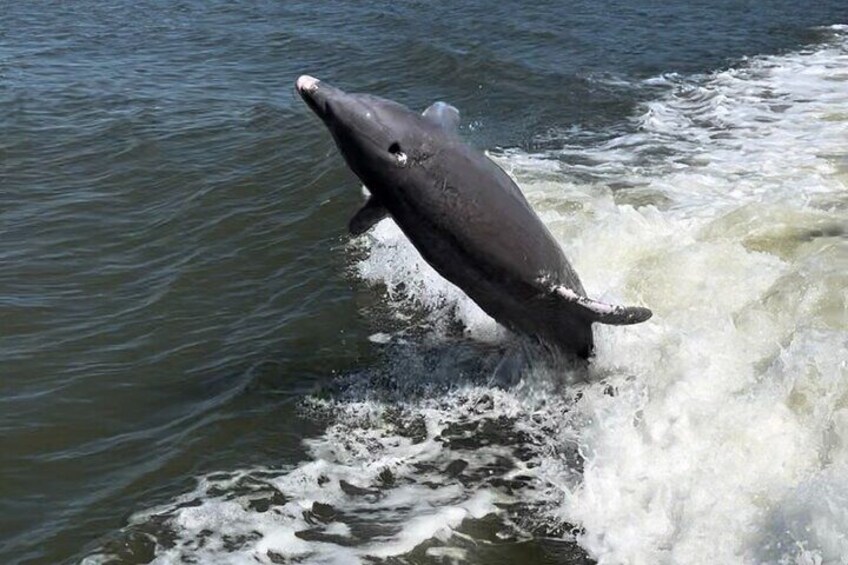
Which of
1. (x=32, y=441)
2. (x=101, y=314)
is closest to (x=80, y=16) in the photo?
(x=101, y=314)

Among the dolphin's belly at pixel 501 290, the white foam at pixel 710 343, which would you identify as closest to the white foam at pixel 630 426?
the white foam at pixel 710 343

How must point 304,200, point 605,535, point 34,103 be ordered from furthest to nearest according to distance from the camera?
point 34,103
point 304,200
point 605,535

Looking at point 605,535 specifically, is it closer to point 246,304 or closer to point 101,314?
point 246,304

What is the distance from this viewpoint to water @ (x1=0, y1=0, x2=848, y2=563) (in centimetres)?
691

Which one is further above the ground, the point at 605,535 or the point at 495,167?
the point at 495,167

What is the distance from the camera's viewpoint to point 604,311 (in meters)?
7.66

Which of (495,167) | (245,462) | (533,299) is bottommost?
(245,462)

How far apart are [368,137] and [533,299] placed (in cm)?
183

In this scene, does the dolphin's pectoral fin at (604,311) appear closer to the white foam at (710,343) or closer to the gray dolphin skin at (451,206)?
the gray dolphin skin at (451,206)

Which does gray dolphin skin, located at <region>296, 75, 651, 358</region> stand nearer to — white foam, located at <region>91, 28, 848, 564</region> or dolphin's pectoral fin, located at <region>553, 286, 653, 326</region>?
dolphin's pectoral fin, located at <region>553, 286, 653, 326</region>

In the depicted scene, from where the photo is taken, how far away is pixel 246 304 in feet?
35.9

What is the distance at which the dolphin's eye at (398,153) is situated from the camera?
7.45 meters

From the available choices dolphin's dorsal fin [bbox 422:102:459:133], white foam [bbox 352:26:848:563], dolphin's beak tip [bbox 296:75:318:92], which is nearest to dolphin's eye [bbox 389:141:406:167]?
dolphin's dorsal fin [bbox 422:102:459:133]

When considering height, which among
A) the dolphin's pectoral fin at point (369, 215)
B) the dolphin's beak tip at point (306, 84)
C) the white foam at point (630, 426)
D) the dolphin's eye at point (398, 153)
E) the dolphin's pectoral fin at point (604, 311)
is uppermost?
the dolphin's beak tip at point (306, 84)
